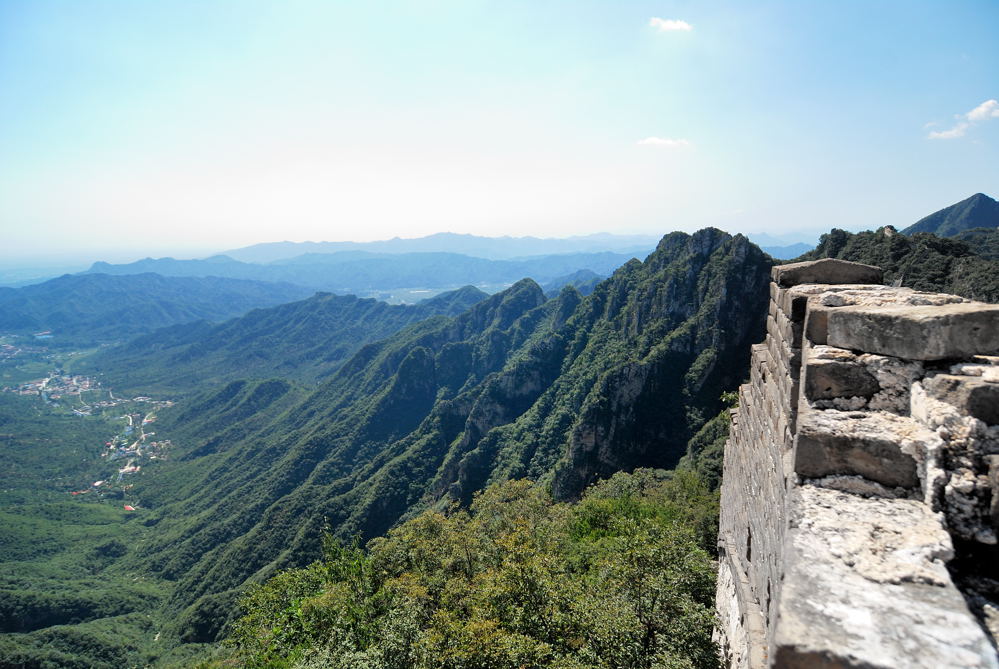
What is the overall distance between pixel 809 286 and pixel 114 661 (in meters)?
101

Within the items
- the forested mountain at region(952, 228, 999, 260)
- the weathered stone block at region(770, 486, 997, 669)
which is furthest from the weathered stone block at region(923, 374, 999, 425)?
the forested mountain at region(952, 228, 999, 260)

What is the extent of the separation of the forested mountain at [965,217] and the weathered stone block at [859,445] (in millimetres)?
118596

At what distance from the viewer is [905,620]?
2273 millimetres

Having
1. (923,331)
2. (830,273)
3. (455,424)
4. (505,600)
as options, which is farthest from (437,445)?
(923,331)

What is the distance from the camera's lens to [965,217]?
96875 millimetres

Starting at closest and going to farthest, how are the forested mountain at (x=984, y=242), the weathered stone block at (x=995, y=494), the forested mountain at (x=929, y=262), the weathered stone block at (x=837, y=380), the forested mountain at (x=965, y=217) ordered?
the weathered stone block at (x=995, y=494) < the weathered stone block at (x=837, y=380) < the forested mountain at (x=929, y=262) < the forested mountain at (x=984, y=242) < the forested mountain at (x=965, y=217)

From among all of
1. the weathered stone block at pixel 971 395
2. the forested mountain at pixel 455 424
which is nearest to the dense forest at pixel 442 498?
the forested mountain at pixel 455 424

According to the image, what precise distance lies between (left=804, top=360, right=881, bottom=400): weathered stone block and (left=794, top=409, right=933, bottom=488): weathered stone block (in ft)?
0.66

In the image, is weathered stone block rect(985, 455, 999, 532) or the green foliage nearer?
weathered stone block rect(985, 455, 999, 532)

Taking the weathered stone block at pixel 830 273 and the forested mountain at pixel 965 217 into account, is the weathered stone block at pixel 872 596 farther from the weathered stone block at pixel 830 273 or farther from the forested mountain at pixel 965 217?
the forested mountain at pixel 965 217

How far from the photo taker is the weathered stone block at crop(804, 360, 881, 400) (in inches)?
146

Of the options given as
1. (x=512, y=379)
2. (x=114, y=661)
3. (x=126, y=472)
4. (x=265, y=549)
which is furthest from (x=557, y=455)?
(x=126, y=472)

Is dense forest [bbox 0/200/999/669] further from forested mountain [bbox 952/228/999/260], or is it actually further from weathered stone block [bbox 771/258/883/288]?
weathered stone block [bbox 771/258/883/288]

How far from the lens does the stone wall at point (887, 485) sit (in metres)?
2.23
